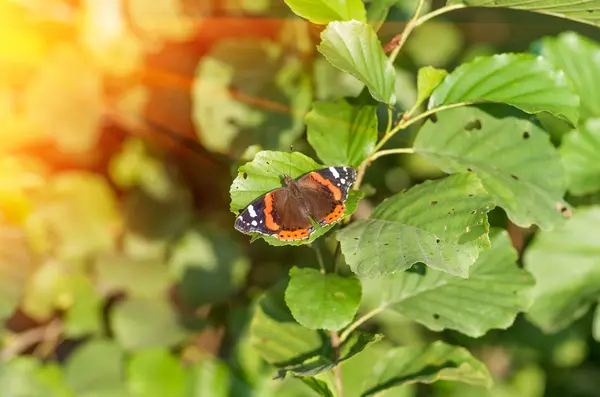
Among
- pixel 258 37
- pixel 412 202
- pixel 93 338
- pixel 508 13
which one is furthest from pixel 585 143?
pixel 93 338

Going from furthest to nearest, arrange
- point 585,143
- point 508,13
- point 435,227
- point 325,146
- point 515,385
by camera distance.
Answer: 1. point 508,13
2. point 515,385
3. point 585,143
4. point 325,146
5. point 435,227

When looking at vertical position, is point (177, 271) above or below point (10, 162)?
below

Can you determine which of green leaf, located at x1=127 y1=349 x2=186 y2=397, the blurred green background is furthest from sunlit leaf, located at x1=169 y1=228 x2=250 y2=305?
green leaf, located at x1=127 y1=349 x2=186 y2=397

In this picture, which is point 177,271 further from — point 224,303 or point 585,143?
point 585,143

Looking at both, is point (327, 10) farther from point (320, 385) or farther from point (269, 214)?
point (320, 385)

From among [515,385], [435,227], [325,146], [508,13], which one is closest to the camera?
[435,227]

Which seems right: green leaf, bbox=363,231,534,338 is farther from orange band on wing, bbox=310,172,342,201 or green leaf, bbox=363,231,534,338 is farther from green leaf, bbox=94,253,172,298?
green leaf, bbox=94,253,172,298

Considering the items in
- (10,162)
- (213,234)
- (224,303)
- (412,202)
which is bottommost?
(224,303)
